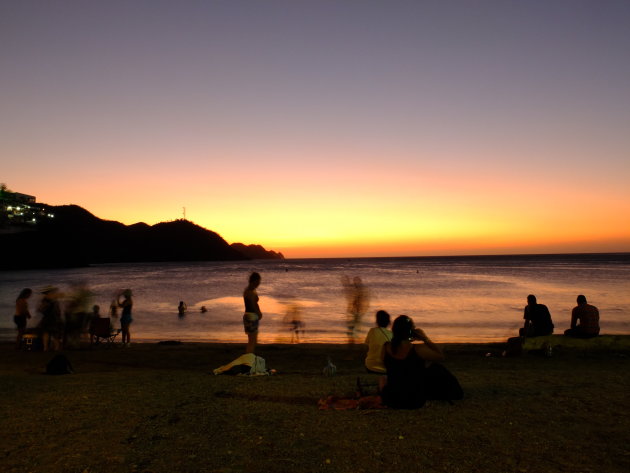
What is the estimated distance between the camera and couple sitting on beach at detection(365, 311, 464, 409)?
6.37m

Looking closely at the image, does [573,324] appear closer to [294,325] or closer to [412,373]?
→ [412,373]

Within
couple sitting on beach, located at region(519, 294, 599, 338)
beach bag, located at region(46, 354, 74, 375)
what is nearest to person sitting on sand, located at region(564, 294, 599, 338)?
couple sitting on beach, located at region(519, 294, 599, 338)

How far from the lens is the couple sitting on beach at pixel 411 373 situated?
6367 mm

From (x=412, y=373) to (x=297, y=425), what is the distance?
1751 mm

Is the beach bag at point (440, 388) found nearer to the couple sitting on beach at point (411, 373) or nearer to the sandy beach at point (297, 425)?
the couple sitting on beach at point (411, 373)

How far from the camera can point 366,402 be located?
22.4ft

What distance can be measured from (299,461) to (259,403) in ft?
7.77

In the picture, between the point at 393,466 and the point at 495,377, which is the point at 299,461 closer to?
the point at 393,466

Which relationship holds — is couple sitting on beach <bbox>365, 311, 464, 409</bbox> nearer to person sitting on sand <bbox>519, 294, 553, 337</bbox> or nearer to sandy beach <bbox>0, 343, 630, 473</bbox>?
sandy beach <bbox>0, 343, 630, 473</bbox>

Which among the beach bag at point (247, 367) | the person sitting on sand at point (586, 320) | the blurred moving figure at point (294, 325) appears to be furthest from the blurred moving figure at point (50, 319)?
the person sitting on sand at point (586, 320)

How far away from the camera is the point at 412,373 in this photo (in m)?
Answer: 6.60

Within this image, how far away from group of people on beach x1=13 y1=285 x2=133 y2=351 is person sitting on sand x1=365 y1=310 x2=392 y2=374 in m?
10.5

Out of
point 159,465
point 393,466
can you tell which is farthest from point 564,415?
point 159,465

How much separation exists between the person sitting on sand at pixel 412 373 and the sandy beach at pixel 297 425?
0.20 metres
